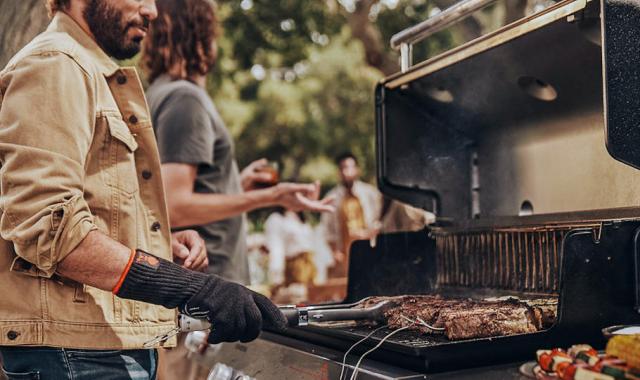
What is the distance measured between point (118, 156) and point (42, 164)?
1.06 ft

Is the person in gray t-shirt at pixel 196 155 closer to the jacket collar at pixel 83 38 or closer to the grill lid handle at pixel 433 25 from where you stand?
the grill lid handle at pixel 433 25

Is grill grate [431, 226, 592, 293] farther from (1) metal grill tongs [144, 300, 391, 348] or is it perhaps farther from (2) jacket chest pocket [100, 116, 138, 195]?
(2) jacket chest pocket [100, 116, 138, 195]

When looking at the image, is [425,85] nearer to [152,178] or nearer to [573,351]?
[152,178]

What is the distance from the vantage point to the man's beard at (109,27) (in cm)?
199

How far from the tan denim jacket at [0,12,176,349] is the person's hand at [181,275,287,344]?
1.01 feet

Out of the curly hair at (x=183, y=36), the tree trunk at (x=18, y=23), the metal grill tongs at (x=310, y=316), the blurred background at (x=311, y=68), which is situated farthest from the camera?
the blurred background at (x=311, y=68)

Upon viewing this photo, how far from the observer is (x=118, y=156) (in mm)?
1939

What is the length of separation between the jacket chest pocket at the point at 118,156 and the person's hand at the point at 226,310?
0.42 m

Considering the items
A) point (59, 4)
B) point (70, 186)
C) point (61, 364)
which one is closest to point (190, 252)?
point (61, 364)

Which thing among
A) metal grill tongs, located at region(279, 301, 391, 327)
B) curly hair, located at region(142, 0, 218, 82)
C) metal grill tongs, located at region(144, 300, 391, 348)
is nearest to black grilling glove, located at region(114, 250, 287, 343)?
metal grill tongs, located at region(144, 300, 391, 348)

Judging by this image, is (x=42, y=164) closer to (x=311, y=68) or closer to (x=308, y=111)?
(x=308, y=111)

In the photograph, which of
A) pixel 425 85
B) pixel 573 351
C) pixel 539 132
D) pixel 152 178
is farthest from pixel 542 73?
pixel 152 178

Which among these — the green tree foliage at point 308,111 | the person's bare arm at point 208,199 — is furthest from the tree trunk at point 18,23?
the green tree foliage at point 308,111

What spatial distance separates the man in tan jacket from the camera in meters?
1.64
